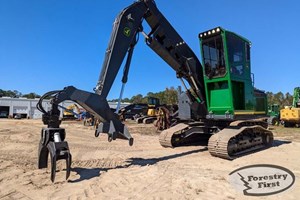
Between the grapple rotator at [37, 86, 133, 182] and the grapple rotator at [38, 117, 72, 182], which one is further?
the grapple rotator at [37, 86, 133, 182]

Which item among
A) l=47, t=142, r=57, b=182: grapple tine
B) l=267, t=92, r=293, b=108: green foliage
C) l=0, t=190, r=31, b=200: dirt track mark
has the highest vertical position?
l=267, t=92, r=293, b=108: green foliage

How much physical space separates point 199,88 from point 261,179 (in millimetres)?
4222

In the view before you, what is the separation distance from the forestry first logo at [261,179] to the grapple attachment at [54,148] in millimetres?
3358

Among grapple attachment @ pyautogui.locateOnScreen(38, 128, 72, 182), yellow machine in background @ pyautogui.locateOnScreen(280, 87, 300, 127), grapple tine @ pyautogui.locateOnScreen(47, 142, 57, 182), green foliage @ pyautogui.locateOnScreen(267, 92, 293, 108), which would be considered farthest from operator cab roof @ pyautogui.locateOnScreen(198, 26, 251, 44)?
green foliage @ pyautogui.locateOnScreen(267, 92, 293, 108)

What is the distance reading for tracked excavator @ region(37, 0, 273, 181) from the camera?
21.0ft

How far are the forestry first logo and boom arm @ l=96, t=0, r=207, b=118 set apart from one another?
125 inches

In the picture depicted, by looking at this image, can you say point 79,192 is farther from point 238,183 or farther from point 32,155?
point 32,155

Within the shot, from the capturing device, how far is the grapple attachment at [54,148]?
5078 mm

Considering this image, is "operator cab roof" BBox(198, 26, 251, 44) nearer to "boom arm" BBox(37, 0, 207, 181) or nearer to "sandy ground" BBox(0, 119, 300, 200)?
"boom arm" BBox(37, 0, 207, 181)

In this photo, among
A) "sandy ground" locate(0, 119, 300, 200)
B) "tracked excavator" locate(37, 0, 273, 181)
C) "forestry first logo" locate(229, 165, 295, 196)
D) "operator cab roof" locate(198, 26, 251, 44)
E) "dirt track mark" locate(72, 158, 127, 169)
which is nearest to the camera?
"sandy ground" locate(0, 119, 300, 200)

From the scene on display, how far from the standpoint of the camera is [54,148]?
516 centimetres

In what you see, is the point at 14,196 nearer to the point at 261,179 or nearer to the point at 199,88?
the point at 261,179

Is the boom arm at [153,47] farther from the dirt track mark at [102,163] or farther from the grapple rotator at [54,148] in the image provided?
the dirt track mark at [102,163]

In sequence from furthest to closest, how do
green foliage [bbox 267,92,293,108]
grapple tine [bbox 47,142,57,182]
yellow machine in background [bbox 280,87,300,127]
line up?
green foliage [bbox 267,92,293,108] < yellow machine in background [bbox 280,87,300,127] < grapple tine [bbox 47,142,57,182]
